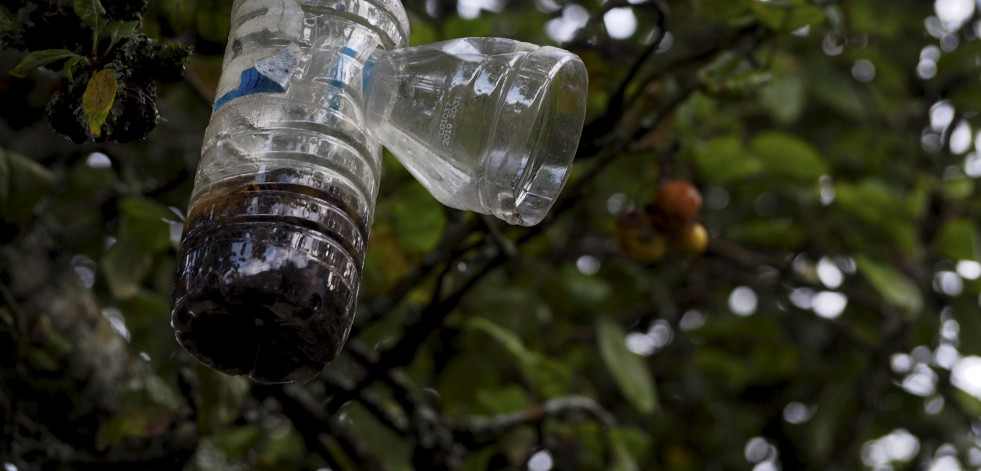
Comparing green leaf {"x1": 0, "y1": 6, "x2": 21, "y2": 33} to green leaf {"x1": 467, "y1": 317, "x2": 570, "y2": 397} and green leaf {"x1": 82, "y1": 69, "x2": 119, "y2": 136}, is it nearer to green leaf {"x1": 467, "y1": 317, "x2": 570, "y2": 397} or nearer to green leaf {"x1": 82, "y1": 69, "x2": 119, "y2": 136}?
green leaf {"x1": 82, "y1": 69, "x2": 119, "y2": 136}

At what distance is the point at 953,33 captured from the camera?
333 cm

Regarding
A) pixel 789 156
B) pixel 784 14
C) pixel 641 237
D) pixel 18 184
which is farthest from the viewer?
pixel 789 156

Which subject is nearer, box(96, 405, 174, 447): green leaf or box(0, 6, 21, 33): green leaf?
box(0, 6, 21, 33): green leaf

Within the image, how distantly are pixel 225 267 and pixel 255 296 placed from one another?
38 mm

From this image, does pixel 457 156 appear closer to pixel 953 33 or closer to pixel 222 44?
pixel 222 44

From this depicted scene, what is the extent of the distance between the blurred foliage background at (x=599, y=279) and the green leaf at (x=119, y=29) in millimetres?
54

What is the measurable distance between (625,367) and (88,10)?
1735 millimetres

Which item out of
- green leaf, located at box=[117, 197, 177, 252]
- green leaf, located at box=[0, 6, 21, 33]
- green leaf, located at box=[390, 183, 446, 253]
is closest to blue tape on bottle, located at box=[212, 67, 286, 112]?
green leaf, located at box=[0, 6, 21, 33]

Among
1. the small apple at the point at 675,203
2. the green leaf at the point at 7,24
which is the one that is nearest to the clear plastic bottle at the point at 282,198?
the green leaf at the point at 7,24

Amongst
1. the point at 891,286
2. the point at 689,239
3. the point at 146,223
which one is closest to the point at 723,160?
the point at 689,239

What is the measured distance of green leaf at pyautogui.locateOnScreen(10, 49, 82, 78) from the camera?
1.01m

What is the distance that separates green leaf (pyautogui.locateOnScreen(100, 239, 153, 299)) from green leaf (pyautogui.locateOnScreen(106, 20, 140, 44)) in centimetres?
94

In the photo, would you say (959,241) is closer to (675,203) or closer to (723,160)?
(723,160)

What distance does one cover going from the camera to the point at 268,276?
2.90 ft
